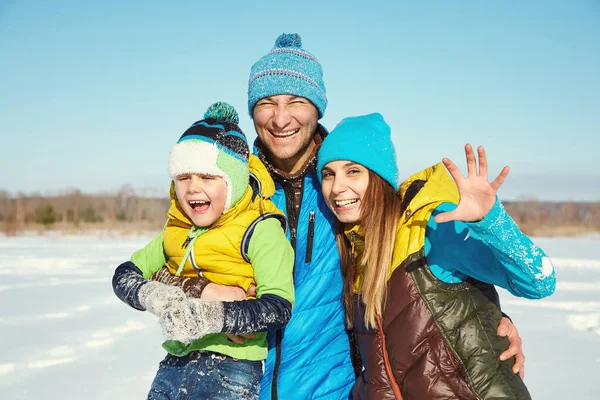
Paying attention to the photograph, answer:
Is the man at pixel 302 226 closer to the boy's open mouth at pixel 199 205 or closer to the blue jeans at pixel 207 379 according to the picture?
the blue jeans at pixel 207 379

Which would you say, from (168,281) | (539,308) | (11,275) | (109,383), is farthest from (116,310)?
(539,308)

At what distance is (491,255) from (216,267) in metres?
1.11

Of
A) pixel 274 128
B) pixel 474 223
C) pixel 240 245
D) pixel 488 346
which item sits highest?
pixel 274 128

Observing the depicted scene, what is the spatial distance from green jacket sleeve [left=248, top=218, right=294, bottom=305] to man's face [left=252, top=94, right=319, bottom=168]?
579mm

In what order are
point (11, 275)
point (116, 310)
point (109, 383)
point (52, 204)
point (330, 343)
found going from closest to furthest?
point (330, 343) → point (109, 383) → point (116, 310) → point (11, 275) → point (52, 204)

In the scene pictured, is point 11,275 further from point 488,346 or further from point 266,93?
point 488,346

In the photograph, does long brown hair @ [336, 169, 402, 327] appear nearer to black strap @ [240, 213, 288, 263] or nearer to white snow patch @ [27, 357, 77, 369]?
black strap @ [240, 213, 288, 263]

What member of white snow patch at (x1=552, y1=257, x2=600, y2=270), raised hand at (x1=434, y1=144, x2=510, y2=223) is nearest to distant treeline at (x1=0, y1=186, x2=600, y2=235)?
white snow patch at (x1=552, y1=257, x2=600, y2=270)

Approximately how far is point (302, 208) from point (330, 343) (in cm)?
66

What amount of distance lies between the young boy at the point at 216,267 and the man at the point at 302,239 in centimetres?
11

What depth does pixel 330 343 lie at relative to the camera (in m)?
2.26

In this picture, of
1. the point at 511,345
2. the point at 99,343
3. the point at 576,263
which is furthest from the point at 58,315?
the point at 576,263

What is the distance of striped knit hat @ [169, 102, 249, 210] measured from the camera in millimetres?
2152

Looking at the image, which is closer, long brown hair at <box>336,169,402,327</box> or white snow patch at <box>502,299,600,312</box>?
long brown hair at <box>336,169,402,327</box>
